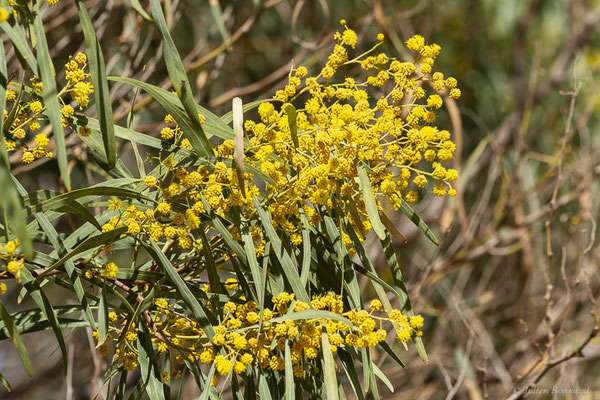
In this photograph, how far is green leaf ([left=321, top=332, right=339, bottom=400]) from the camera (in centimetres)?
57

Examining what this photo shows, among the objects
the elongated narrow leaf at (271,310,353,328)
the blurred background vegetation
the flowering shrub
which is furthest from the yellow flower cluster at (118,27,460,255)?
the blurred background vegetation

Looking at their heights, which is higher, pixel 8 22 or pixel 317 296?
pixel 8 22

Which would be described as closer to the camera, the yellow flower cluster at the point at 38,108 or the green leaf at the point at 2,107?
the green leaf at the point at 2,107

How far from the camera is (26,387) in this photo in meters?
2.13

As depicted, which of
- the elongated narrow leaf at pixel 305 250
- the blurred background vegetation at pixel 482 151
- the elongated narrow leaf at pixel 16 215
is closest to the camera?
the elongated narrow leaf at pixel 16 215

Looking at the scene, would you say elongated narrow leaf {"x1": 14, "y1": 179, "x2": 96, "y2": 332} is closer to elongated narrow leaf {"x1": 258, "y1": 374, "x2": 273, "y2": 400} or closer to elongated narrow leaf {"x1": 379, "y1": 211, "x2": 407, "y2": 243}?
elongated narrow leaf {"x1": 258, "y1": 374, "x2": 273, "y2": 400}

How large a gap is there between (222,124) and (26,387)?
189 cm

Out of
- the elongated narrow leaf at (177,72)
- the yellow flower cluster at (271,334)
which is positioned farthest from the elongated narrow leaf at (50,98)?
the yellow flower cluster at (271,334)

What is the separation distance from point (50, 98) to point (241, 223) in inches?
9.5

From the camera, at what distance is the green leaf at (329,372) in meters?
0.57

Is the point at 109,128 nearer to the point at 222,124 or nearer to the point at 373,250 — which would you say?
the point at 222,124

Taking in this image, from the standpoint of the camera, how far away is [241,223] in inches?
25.6

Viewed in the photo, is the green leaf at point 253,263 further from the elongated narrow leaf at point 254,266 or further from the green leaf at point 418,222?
the green leaf at point 418,222

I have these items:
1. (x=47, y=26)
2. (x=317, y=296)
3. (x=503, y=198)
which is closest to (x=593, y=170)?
(x=503, y=198)
